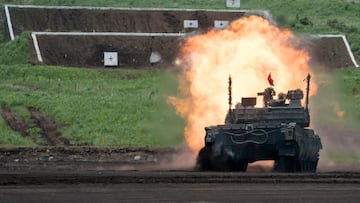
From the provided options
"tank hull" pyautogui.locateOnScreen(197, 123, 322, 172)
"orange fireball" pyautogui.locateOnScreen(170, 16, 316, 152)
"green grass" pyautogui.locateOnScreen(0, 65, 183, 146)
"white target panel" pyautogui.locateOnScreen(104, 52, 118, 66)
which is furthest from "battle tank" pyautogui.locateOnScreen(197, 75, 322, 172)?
"white target panel" pyautogui.locateOnScreen(104, 52, 118, 66)

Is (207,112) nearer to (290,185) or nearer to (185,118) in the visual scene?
(185,118)

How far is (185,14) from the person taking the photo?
69.2 meters

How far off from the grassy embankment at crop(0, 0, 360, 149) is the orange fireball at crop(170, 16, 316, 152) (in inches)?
96.5

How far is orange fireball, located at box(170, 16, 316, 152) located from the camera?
32.5 m

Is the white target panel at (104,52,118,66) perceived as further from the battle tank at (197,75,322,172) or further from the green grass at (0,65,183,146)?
the battle tank at (197,75,322,172)

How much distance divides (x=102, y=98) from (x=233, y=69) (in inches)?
545

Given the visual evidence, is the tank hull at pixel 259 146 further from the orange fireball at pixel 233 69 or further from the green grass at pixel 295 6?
the green grass at pixel 295 6

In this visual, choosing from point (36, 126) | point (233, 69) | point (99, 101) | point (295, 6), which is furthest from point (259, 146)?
point (295, 6)

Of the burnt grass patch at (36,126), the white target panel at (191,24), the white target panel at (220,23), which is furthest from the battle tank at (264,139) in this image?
the white target panel at (191,24)

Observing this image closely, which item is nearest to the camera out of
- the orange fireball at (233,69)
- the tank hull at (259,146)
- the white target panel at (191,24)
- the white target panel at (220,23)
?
the tank hull at (259,146)

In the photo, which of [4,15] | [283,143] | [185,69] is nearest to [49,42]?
Result: [4,15]

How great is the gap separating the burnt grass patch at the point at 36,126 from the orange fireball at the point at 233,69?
669 centimetres

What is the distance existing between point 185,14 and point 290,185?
46.8 metres

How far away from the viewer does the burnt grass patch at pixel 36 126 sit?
3880cm
